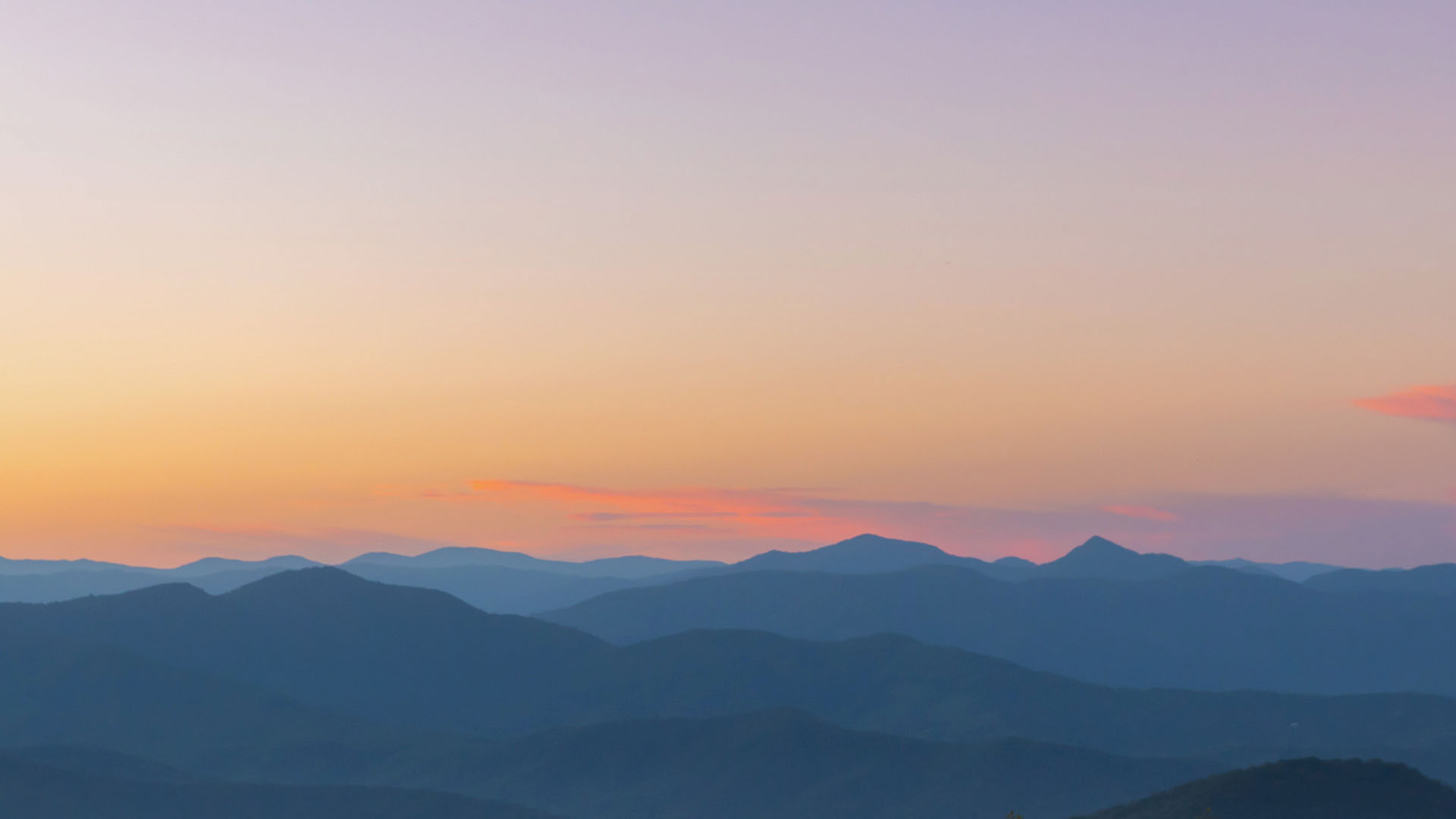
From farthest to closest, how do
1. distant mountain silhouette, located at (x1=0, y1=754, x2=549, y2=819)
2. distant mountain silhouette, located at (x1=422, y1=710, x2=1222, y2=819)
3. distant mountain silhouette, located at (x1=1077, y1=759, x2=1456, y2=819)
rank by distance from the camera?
distant mountain silhouette, located at (x1=422, y1=710, x2=1222, y2=819) → distant mountain silhouette, located at (x1=0, y1=754, x2=549, y2=819) → distant mountain silhouette, located at (x1=1077, y1=759, x2=1456, y2=819)

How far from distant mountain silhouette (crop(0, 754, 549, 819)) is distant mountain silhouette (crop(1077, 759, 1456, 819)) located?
68998 mm

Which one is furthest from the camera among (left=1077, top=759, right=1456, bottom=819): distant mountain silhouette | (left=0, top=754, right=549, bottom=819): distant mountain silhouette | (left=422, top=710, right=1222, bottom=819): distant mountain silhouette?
(left=422, top=710, right=1222, bottom=819): distant mountain silhouette

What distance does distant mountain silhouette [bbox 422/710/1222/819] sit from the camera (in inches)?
6078

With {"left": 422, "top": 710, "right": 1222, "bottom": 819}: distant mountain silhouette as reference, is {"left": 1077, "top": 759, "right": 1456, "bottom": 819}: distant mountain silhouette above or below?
above

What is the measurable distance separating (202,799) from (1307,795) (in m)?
99.5

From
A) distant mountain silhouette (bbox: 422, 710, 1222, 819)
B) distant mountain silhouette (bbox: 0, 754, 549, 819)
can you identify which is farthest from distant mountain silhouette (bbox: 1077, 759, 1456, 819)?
distant mountain silhouette (bbox: 0, 754, 549, 819)

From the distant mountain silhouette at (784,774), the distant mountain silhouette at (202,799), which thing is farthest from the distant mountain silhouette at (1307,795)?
the distant mountain silhouette at (202,799)

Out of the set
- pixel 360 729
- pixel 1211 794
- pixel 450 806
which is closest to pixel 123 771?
pixel 450 806

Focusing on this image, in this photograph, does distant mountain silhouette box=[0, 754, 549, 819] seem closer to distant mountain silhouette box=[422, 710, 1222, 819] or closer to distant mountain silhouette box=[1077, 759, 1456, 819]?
distant mountain silhouette box=[422, 710, 1222, 819]

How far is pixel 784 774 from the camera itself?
16488 cm

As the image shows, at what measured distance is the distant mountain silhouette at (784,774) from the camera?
15438cm

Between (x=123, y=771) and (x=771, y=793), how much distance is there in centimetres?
6934

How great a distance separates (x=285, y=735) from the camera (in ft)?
633

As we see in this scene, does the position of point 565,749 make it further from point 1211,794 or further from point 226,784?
point 1211,794
